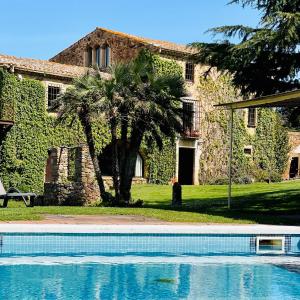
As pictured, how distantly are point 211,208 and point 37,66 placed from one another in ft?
45.6

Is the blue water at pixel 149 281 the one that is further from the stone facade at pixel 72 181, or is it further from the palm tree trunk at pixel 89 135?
the stone facade at pixel 72 181

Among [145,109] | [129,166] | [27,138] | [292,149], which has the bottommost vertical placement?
[129,166]

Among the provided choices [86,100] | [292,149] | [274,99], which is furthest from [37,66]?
[292,149]

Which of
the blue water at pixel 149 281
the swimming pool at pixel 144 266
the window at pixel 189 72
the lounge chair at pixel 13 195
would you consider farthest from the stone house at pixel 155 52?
the blue water at pixel 149 281

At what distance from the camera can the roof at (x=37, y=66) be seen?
2725cm

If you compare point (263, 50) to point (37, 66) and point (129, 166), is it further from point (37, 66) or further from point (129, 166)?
point (37, 66)

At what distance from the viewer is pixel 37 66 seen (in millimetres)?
28125

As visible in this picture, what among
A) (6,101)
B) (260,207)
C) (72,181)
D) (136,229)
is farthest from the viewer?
Result: (6,101)

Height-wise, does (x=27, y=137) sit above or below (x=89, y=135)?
above

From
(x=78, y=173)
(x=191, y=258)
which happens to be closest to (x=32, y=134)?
(x=78, y=173)

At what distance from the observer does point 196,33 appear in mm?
17312

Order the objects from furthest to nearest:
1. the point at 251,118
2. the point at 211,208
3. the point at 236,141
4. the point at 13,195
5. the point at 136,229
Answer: the point at 251,118 < the point at 236,141 < the point at 211,208 < the point at 13,195 < the point at 136,229

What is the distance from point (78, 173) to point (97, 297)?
13928 millimetres

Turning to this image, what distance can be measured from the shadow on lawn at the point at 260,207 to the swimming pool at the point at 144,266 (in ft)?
9.76
